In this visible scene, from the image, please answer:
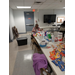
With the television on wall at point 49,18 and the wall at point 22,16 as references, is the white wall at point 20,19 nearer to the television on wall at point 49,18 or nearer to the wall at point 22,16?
the wall at point 22,16

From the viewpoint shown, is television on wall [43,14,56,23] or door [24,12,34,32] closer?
door [24,12,34,32]

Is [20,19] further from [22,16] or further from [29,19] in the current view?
[29,19]

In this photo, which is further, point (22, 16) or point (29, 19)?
point (29, 19)

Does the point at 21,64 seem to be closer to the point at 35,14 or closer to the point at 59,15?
the point at 35,14

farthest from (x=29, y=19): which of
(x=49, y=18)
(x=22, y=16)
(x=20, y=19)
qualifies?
(x=49, y=18)

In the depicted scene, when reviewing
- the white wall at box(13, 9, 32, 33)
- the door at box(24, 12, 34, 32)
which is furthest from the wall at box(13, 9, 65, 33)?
the door at box(24, 12, 34, 32)

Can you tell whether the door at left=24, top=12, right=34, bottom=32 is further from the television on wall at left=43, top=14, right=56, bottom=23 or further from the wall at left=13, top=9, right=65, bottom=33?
the television on wall at left=43, top=14, right=56, bottom=23

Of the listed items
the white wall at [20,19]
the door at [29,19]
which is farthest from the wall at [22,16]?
the door at [29,19]
